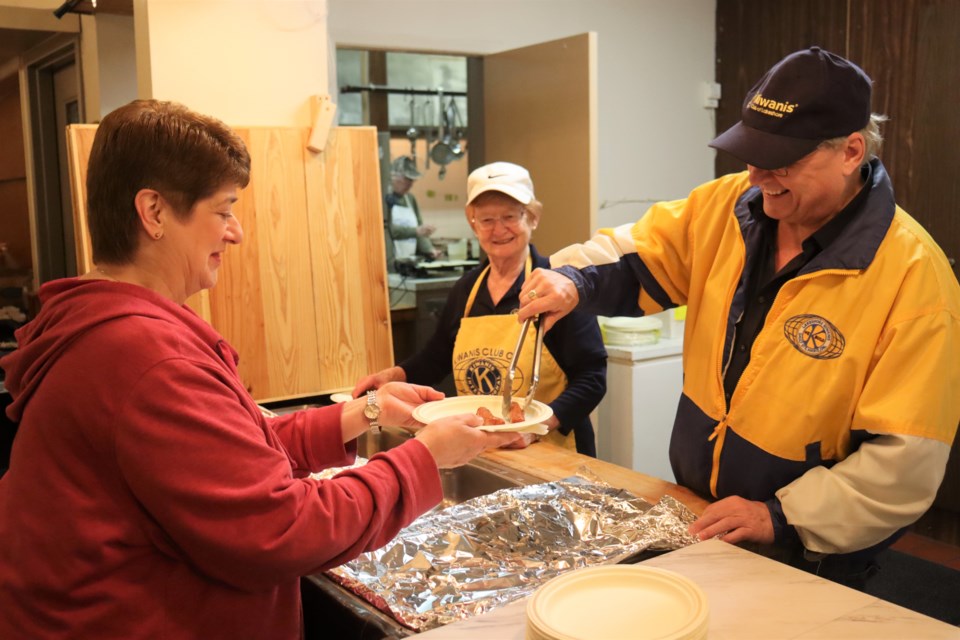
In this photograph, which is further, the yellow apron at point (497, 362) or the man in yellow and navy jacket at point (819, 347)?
the yellow apron at point (497, 362)

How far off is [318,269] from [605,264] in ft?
4.14

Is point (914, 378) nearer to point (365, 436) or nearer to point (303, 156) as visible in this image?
point (365, 436)

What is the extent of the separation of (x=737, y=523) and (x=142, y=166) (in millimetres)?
1103

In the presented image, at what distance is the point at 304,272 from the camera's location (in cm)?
287

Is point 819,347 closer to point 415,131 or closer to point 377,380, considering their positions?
point 377,380

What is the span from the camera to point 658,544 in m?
Result: 1.49

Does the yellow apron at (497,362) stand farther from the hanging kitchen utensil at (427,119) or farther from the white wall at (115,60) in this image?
the hanging kitchen utensil at (427,119)

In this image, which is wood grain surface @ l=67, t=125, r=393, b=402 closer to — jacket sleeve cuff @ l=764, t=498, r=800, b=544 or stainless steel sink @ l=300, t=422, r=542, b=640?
stainless steel sink @ l=300, t=422, r=542, b=640

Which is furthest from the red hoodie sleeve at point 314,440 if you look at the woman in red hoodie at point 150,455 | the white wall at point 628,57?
the white wall at point 628,57

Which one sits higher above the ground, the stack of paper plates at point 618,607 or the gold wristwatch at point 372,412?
the gold wristwatch at point 372,412

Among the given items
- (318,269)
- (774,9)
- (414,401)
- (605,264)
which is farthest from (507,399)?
(774,9)

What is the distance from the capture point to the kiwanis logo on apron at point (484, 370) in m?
2.42

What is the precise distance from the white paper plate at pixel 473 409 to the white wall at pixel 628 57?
8.42ft

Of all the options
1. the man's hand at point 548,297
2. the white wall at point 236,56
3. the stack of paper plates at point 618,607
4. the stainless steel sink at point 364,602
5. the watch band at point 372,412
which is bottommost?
the stainless steel sink at point 364,602
